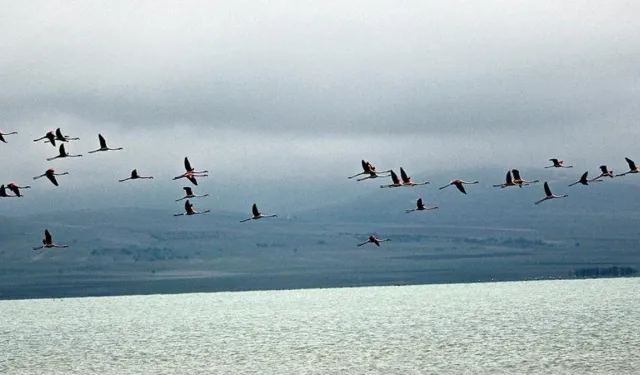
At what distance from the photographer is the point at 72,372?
110000 mm

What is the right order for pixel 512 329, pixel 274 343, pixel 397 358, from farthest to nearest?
pixel 512 329, pixel 274 343, pixel 397 358

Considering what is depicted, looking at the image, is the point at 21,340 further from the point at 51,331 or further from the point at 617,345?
the point at 617,345

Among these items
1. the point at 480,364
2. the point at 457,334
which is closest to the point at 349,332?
the point at 457,334

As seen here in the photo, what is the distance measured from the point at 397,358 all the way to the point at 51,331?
94.8m

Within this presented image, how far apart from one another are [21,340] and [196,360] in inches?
2171

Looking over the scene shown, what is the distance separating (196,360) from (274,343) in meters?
23.6

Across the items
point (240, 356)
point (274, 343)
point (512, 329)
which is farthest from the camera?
point (512, 329)

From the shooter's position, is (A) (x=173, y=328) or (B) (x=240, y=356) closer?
(B) (x=240, y=356)

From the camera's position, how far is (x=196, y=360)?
119 metres

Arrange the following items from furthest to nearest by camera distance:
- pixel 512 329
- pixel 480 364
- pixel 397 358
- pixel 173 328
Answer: pixel 173 328, pixel 512 329, pixel 397 358, pixel 480 364

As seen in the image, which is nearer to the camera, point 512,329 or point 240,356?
point 240,356

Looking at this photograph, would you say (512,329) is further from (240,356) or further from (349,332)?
(240,356)

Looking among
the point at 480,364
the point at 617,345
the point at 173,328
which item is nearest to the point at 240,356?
the point at 480,364

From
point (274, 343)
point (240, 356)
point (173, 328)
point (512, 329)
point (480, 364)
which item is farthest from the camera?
point (173, 328)
